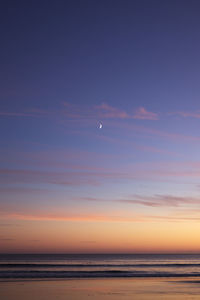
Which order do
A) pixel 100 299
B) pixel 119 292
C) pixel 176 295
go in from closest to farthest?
pixel 100 299 < pixel 176 295 < pixel 119 292

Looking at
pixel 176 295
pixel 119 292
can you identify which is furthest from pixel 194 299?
pixel 119 292

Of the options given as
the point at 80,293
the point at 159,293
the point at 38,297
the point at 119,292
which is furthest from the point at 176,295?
the point at 38,297

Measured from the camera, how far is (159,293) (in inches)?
765

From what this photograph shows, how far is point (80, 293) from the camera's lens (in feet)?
62.9

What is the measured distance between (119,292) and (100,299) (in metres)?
3.10

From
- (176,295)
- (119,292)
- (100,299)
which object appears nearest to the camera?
(100,299)

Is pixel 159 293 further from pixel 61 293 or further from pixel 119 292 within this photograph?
pixel 61 293

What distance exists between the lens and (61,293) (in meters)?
19.0

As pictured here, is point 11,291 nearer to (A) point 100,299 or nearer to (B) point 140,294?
(A) point 100,299

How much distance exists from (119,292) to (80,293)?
229 centimetres

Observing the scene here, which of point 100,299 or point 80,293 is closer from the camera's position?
point 100,299

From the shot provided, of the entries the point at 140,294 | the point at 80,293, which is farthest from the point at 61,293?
the point at 140,294

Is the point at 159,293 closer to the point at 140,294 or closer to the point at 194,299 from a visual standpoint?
the point at 140,294

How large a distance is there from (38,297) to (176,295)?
725 centimetres
